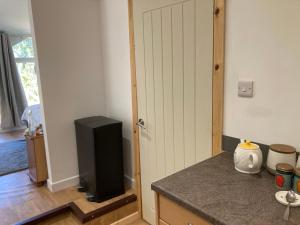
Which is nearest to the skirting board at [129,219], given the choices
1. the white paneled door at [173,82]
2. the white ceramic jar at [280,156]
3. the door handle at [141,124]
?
the white paneled door at [173,82]

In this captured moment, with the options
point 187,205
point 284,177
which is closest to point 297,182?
point 284,177

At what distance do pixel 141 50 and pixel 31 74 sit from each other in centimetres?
488

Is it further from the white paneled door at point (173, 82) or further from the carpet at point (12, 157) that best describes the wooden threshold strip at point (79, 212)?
the carpet at point (12, 157)

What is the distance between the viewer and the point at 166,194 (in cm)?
110

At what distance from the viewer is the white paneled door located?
1576 millimetres

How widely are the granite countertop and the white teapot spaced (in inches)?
1.2

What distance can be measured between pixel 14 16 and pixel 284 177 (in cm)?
502

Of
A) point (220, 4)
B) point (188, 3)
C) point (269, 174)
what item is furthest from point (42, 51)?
point (269, 174)

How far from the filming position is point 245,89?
138cm

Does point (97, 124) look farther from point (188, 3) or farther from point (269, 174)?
point (269, 174)

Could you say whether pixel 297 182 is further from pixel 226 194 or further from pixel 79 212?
pixel 79 212

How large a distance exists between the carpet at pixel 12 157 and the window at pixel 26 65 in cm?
159

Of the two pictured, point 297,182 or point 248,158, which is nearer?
point 297,182

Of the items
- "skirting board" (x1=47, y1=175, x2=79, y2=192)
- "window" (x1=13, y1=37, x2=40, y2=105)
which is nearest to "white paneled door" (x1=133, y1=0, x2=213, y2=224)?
"skirting board" (x1=47, y1=175, x2=79, y2=192)
